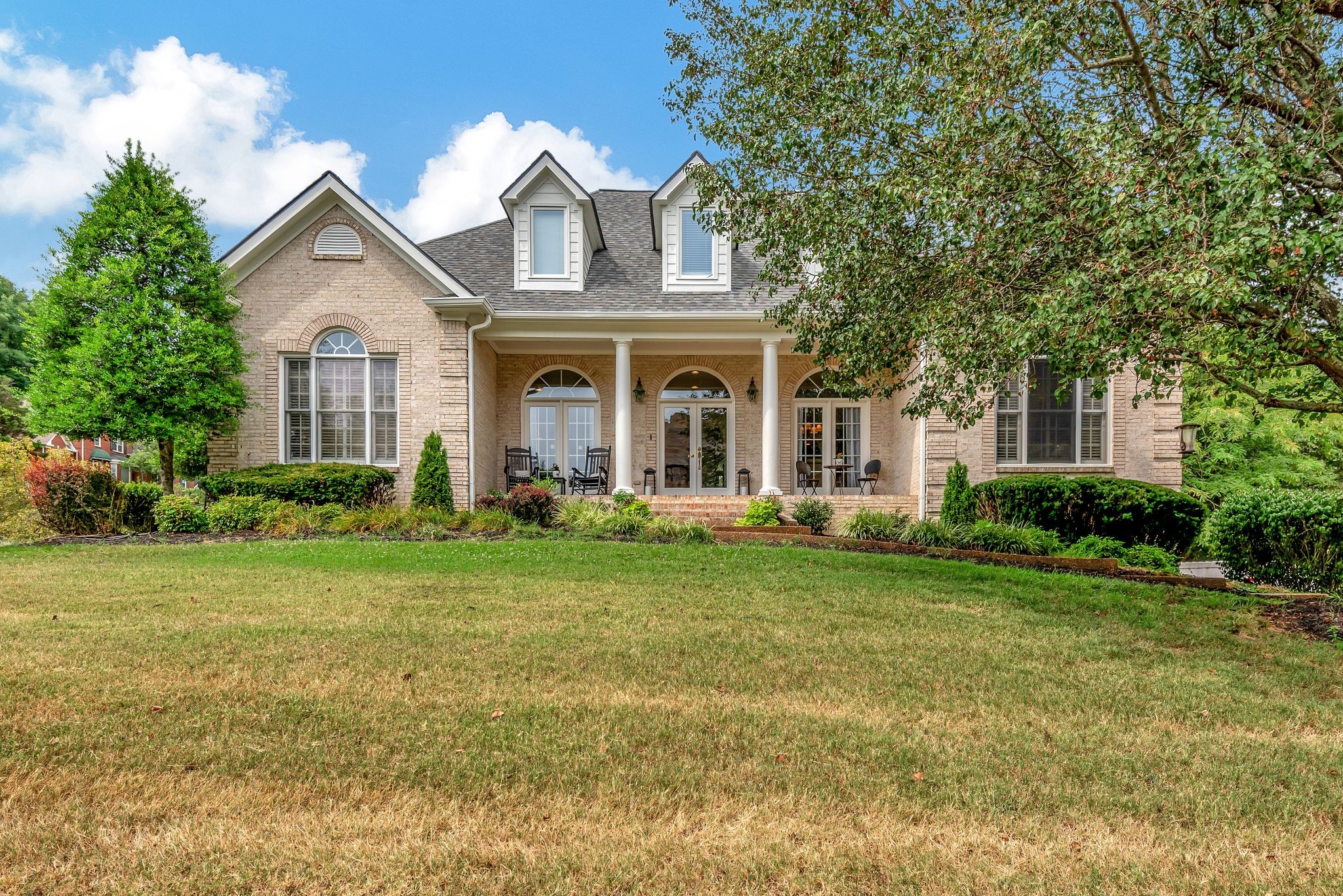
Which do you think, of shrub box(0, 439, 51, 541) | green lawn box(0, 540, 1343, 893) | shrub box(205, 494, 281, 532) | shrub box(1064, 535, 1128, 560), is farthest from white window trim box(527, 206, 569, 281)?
shrub box(1064, 535, 1128, 560)

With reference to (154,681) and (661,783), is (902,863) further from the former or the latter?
(154,681)

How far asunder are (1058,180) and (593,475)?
10962 millimetres

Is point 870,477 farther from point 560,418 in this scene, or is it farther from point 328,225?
point 328,225

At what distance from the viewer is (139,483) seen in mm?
11289

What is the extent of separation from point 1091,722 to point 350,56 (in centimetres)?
1445

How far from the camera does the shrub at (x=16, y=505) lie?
1005 centimetres

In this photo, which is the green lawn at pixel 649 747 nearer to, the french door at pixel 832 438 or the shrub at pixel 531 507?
the shrub at pixel 531 507

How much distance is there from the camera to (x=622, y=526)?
11.0 meters

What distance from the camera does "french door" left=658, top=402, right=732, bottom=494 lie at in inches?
614

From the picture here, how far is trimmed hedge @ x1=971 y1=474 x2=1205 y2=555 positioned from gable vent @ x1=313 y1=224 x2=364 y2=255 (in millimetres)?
12435

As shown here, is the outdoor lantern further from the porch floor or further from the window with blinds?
the window with blinds

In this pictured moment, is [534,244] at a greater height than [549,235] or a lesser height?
lesser

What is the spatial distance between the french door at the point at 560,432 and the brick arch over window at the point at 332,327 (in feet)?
12.0

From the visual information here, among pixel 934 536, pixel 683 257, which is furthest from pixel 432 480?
pixel 934 536
